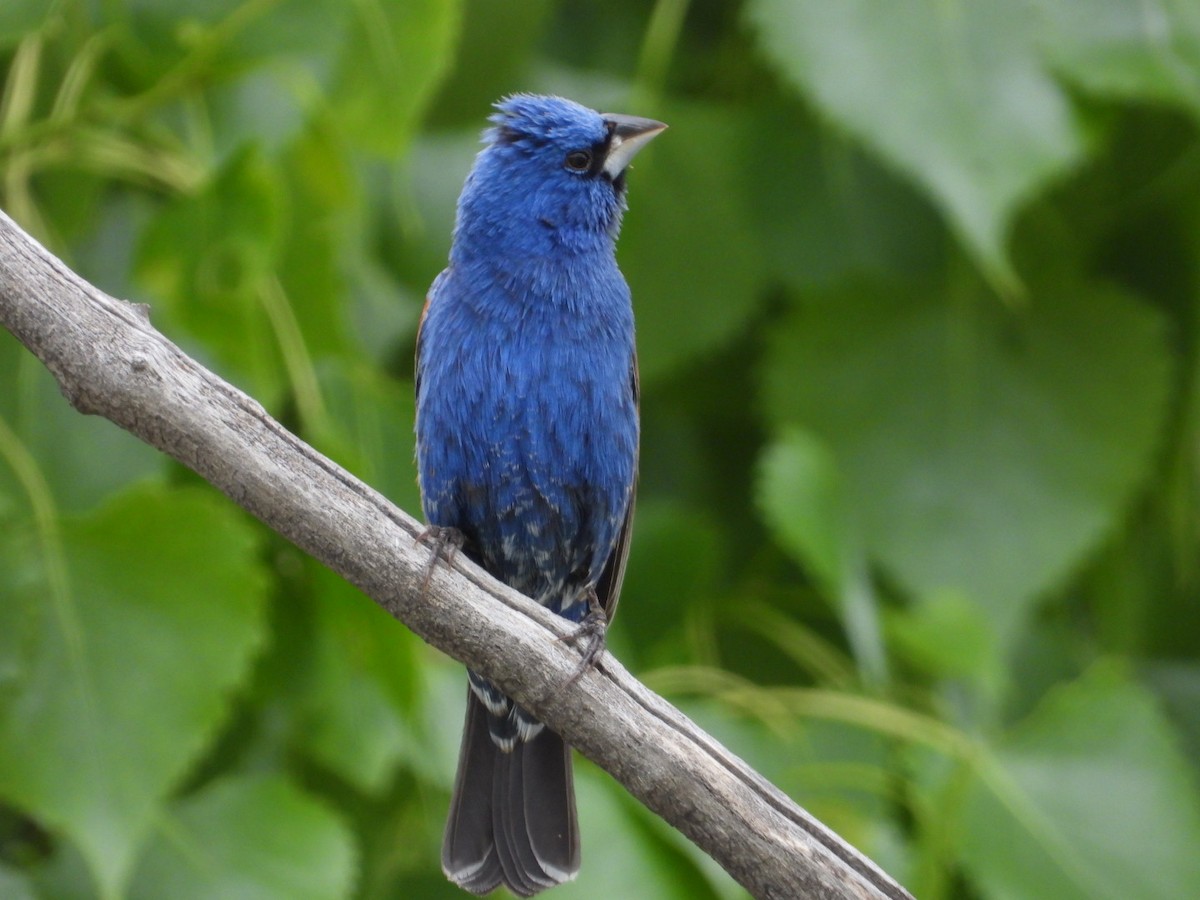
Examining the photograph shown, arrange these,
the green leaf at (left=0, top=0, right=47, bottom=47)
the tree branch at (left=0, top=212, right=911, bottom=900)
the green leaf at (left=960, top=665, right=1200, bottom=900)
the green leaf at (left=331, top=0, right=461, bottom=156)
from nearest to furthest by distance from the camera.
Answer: the tree branch at (left=0, top=212, right=911, bottom=900)
the green leaf at (left=0, top=0, right=47, bottom=47)
the green leaf at (left=331, top=0, right=461, bottom=156)
the green leaf at (left=960, top=665, right=1200, bottom=900)

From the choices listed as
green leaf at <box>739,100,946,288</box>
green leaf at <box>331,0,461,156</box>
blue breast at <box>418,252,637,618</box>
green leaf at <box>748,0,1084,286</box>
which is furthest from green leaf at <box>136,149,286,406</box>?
green leaf at <box>739,100,946,288</box>

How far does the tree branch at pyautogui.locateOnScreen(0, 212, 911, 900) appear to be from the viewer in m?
2.55

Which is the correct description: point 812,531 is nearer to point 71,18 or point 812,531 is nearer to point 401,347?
point 401,347

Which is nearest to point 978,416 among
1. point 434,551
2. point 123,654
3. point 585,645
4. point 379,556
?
point 585,645

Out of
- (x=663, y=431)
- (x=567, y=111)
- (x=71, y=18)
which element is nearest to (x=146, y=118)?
(x=71, y=18)

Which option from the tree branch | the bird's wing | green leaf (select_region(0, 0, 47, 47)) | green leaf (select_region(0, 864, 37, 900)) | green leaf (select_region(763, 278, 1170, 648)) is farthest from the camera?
green leaf (select_region(763, 278, 1170, 648))

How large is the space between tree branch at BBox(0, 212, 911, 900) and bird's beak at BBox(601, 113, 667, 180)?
1.50 m

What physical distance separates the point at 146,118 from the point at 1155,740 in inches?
120

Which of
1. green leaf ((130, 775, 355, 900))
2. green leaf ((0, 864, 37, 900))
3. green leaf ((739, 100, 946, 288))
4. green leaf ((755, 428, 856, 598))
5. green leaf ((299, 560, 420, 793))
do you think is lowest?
green leaf ((0, 864, 37, 900))


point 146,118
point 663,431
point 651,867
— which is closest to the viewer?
point 651,867

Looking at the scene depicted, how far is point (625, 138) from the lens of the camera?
3850 millimetres

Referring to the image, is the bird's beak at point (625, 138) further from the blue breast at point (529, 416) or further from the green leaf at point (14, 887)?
the green leaf at point (14, 887)

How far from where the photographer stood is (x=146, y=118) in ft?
12.1

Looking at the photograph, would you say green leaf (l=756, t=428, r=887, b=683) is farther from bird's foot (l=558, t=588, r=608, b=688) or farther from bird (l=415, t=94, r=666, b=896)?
bird's foot (l=558, t=588, r=608, b=688)
